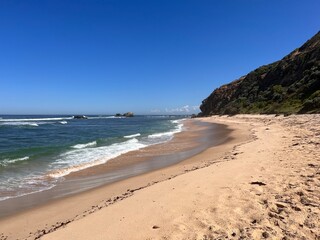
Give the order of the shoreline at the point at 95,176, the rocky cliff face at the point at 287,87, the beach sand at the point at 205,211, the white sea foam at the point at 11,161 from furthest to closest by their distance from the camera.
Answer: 1. the rocky cliff face at the point at 287,87
2. the white sea foam at the point at 11,161
3. the shoreline at the point at 95,176
4. the beach sand at the point at 205,211

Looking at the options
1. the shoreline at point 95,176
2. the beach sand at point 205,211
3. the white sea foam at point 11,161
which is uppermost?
the beach sand at point 205,211

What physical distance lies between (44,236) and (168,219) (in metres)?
2.23

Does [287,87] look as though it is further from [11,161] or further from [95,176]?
[11,161]

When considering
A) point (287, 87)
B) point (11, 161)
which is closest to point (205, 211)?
point (11, 161)

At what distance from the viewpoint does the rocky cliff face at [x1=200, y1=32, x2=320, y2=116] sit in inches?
1576

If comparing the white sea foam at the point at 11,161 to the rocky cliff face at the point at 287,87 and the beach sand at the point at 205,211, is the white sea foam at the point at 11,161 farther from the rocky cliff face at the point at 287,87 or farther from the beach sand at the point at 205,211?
the rocky cliff face at the point at 287,87

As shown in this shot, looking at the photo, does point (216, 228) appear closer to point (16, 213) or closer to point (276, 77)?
point (16, 213)

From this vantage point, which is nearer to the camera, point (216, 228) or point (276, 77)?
point (216, 228)

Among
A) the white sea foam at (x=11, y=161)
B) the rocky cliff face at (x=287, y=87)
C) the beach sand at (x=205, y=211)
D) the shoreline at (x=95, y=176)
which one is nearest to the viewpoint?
the beach sand at (x=205, y=211)

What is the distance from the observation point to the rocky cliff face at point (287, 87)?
131ft

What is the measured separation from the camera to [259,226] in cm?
429

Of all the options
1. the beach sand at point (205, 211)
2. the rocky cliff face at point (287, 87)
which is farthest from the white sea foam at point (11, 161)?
the rocky cliff face at point (287, 87)

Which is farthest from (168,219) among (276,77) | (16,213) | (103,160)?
(276,77)

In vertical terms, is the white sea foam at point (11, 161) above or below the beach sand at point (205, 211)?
below
